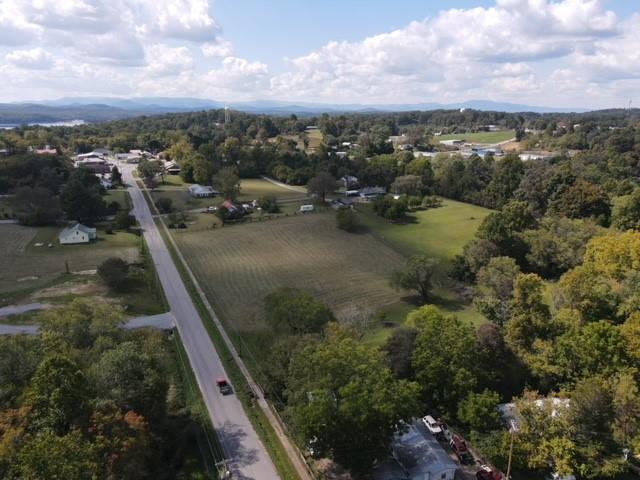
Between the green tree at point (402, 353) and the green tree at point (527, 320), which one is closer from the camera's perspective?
the green tree at point (402, 353)

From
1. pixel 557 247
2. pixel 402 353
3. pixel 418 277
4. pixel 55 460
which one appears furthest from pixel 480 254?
pixel 55 460

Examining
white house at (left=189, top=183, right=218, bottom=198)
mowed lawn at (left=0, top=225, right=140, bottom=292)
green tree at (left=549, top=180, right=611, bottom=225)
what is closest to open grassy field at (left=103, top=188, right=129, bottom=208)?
white house at (left=189, top=183, right=218, bottom=198)

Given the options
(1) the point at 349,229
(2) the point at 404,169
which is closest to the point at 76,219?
(1) the point at 349,229

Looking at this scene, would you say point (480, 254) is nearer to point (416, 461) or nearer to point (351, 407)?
point (416, 461)

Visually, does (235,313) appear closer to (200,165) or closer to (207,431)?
(207,431)

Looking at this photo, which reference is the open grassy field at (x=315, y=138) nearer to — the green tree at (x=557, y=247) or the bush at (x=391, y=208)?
the bush at (x=391, y=208)

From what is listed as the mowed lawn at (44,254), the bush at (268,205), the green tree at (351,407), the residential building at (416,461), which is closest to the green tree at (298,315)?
the green tree at (351,407)
